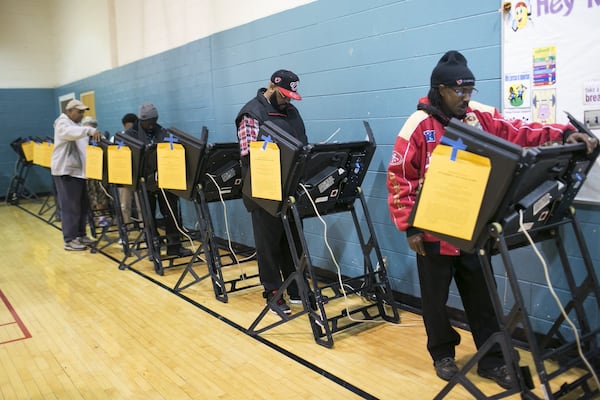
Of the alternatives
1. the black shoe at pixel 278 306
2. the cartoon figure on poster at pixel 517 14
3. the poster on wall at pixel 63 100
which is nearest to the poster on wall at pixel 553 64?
the cartoon figure on poster at pixel 517 14

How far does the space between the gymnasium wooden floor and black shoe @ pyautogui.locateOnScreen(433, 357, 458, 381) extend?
0.05 metres

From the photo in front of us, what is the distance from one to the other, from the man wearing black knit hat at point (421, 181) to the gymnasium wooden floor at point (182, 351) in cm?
22

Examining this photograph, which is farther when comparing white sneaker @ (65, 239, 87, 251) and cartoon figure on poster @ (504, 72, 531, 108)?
white sneaker @ (65, 239, 87, 251)

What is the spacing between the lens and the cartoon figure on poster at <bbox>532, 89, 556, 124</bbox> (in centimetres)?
247

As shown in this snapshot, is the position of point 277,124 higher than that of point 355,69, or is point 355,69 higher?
point 355,69

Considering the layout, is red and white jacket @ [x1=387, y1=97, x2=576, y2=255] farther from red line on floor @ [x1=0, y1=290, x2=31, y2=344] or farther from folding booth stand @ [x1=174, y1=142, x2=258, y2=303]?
red line on floor @ [x1=0, y1=290, x2=31, y2=344]

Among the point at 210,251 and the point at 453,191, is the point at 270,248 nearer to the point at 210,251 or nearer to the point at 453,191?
the point at 210,251

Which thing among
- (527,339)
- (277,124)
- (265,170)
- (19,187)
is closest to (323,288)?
(265,170)

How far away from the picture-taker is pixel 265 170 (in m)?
2.97

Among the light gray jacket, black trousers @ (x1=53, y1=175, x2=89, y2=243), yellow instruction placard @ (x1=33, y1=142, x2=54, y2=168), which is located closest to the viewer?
the light gray jacket

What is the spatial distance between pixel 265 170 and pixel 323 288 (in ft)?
2.63

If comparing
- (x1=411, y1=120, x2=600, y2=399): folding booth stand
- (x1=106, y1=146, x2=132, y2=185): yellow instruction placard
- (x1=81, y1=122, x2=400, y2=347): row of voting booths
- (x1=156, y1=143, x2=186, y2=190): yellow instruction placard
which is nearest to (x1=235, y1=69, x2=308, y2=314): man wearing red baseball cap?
(x1=81, y1=122, x2=400, y2=347): row of voting booths

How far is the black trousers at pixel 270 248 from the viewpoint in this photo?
11.0 feet

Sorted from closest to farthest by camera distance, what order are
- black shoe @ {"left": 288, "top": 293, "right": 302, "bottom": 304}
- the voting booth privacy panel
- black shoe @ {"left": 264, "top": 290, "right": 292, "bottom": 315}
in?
the voting booth privacy panel
black shoe @ {"left": 264, "top": 290, "right": 292, "bottom": 315}
black shoe @ {"left": 288, "top": 293, "right": 302, "bottom": 304}
